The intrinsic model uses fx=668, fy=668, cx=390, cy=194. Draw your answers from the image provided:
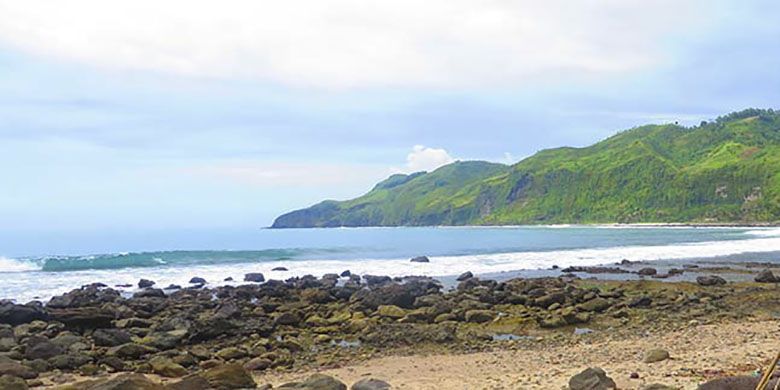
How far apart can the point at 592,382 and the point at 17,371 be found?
33.5 feet

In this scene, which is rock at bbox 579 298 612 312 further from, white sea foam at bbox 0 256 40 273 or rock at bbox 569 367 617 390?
white sea foam at bbox 0 256 40 273

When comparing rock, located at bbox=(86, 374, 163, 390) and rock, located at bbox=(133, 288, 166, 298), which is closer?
rock, located at bbox=(86, 374, 163, 390)

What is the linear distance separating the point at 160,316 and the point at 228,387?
11.1 metres

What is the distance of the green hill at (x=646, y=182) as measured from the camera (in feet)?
365

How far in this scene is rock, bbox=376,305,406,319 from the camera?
19719 millimetres

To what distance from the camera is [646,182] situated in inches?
5143

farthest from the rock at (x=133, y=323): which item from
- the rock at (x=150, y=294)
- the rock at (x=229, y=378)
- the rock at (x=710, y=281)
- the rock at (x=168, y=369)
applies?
the rock at (x=710, y=281)

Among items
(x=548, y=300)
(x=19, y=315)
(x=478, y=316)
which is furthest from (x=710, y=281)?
(x=19, y=315)

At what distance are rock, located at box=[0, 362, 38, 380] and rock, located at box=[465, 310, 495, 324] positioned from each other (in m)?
10.8

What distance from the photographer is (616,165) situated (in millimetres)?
141625

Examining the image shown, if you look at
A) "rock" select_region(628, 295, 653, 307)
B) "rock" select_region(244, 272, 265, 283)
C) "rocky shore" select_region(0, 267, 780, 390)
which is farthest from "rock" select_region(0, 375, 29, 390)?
"rock" select_region(244, 272, 265, 283)

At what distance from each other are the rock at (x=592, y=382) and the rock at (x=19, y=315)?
15.6 metres

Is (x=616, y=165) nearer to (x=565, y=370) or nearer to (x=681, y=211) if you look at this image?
(x=681, y=211)

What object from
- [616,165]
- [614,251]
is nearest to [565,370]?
[614,251]
